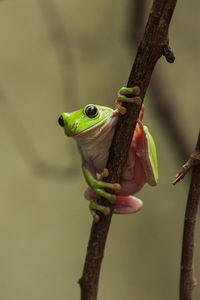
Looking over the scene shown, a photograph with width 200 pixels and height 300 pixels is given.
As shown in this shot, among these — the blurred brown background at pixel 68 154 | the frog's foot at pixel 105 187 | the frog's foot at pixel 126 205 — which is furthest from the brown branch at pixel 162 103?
the frog's foot at pixel 105 187

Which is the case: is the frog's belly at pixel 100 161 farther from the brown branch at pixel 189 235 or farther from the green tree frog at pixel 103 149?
the brown branch at pixel 189 235

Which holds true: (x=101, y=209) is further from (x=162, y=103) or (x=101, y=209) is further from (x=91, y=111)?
(x=162, y=103)

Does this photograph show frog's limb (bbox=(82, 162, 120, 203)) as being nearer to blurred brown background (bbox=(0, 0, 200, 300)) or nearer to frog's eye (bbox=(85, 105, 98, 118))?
frog's eye (bbox=(85, 105, 98, 118))

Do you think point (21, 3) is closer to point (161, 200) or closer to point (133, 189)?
point (161, 200)

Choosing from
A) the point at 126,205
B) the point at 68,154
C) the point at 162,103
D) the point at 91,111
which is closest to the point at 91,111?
the point at 91,111

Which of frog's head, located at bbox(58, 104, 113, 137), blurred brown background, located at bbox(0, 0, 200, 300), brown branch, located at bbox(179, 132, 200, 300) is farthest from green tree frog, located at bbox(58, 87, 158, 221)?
blurred brown background, located at bbox(0, 0, 200, 300)
